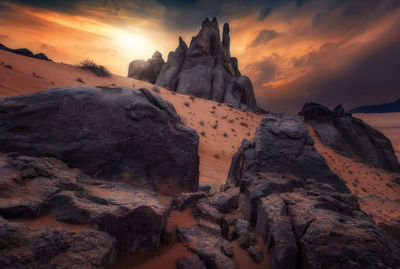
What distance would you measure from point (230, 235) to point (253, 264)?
65cm

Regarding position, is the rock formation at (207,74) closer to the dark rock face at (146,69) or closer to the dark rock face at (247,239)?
the dark rock face at (146,69)

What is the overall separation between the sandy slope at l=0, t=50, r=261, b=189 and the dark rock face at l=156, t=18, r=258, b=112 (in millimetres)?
8188

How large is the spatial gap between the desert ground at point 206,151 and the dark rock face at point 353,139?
2.18 m

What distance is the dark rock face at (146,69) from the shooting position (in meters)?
37.7

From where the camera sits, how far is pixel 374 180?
13969mm

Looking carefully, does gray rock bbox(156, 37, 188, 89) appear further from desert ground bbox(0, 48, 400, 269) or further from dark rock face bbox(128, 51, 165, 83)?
desert ground bbox(0, 48, 400, 269)

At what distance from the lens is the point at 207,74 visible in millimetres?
27000

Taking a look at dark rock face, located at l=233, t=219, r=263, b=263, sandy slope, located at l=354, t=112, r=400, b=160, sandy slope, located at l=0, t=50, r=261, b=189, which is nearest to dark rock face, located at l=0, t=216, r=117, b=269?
dark rock face, located at l=233, t=219, r=263, b=263

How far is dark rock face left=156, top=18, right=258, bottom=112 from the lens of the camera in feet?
85.8

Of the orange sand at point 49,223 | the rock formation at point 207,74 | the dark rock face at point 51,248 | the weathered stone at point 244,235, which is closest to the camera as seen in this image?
the dark rock face at point 51,248

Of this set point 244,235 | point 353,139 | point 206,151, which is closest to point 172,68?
point 206,151

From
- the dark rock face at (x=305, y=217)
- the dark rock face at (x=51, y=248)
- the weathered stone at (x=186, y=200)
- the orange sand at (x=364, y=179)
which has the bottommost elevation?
the orange sand at (x=364, y=179)

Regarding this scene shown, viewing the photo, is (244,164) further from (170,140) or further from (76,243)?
(76,243)

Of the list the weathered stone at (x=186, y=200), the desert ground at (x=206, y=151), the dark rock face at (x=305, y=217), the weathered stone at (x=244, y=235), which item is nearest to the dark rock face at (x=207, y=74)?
the desert ground at (x=206, y=151)
